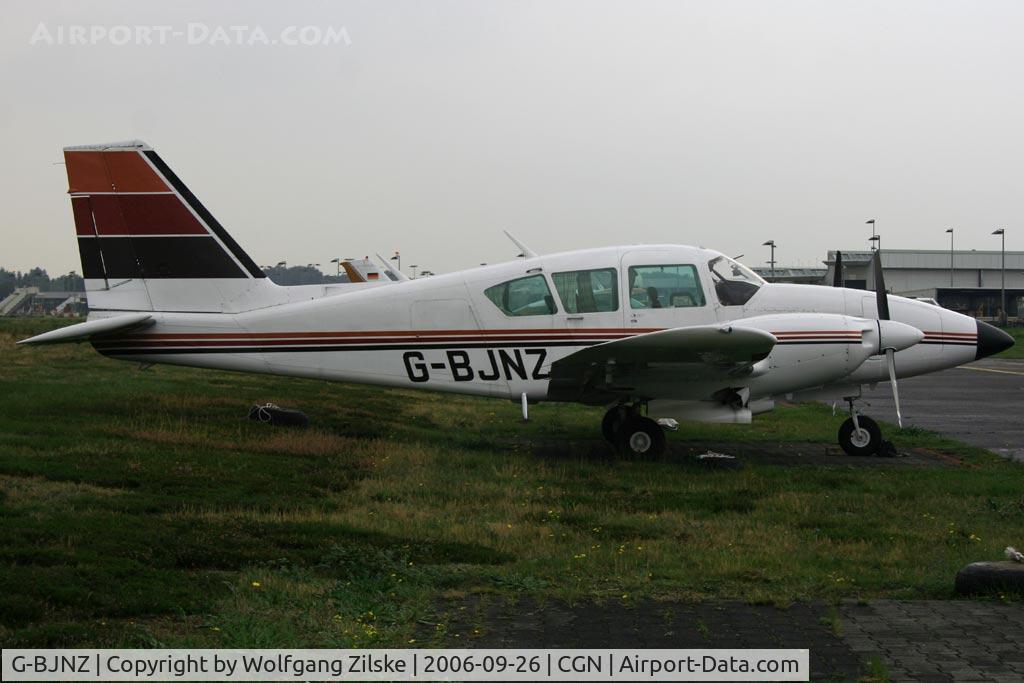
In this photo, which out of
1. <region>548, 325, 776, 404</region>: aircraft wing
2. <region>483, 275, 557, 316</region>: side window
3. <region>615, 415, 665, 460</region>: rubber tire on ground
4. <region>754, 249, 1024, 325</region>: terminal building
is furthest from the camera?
<region>754, 249, 1024, 325</region>: terminal building

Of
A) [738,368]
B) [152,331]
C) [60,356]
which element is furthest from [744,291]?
[60,356]

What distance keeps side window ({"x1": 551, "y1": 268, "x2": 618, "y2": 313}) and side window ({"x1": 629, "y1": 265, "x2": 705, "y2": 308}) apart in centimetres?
27

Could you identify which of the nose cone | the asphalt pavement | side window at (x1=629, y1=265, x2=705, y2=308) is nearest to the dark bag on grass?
side window at (x1=629, y1=265, x2=705, y2=308)

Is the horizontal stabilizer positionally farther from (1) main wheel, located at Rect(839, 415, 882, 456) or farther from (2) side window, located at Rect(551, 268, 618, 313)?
(1) main wheel, located at Rect(839, 415, 882, 456)

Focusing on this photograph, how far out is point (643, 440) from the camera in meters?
13.1

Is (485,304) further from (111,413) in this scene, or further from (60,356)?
(60,356)

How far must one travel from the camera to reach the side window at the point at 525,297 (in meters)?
13.4

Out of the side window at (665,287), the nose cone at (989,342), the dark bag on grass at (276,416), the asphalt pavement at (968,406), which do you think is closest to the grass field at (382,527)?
the dark bag on grass at (276,416)

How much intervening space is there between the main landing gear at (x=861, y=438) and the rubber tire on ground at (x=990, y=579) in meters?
7.35

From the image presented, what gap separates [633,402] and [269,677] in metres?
9.45

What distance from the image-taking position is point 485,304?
1345cm

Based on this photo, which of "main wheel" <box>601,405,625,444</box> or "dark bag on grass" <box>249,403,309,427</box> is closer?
"main wheel" <box>601,405,625,444</box>

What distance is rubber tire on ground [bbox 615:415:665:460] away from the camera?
13.0m

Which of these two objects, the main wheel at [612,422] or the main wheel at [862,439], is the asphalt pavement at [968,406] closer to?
the main wheel at [862,439]
